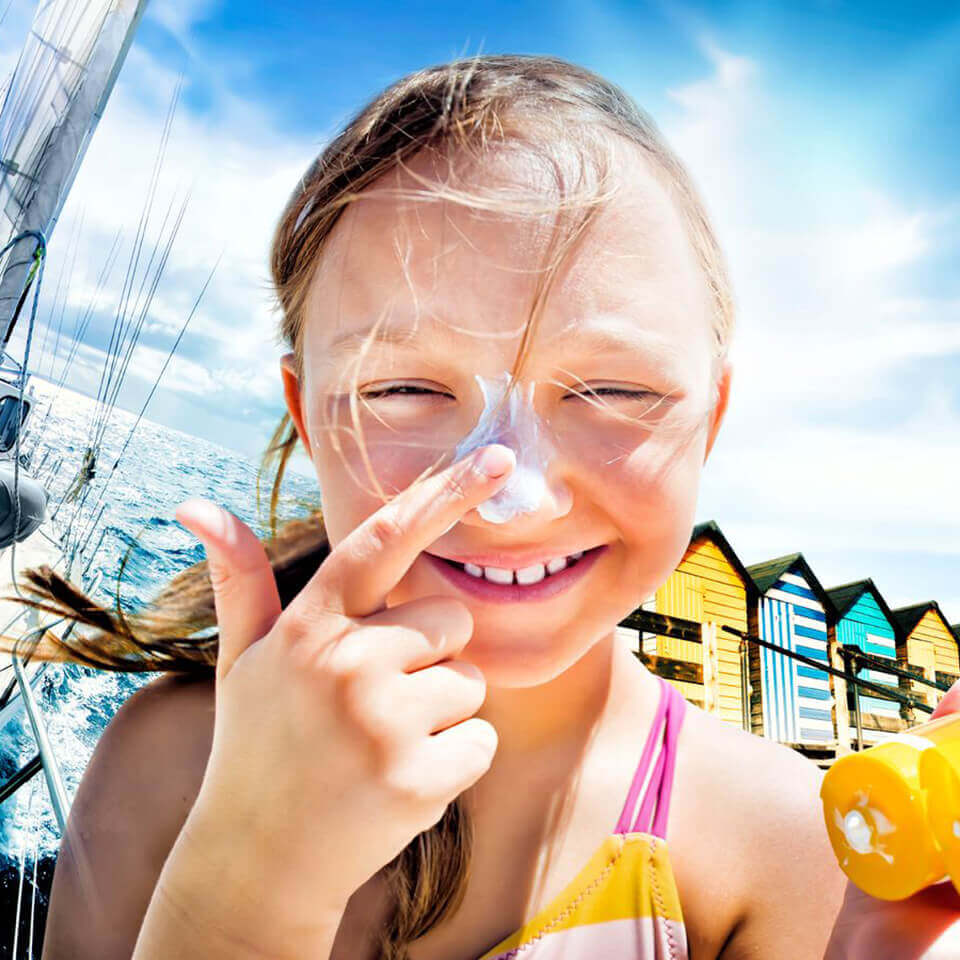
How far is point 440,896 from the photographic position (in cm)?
67

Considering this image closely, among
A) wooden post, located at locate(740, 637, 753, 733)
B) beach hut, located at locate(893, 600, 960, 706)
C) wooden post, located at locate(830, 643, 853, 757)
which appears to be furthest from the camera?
beach hut, located at locate(893, 600, 960, 706)

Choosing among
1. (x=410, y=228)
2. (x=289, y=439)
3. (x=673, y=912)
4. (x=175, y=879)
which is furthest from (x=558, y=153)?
(x=673, y=912)

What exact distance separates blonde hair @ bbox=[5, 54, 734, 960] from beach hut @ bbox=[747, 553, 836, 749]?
6.30 metres

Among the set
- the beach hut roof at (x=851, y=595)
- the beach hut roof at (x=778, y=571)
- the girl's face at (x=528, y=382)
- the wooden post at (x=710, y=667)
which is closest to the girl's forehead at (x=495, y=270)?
the girl's face at (x=528, y=382)

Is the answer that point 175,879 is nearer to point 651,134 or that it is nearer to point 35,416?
point 651,134

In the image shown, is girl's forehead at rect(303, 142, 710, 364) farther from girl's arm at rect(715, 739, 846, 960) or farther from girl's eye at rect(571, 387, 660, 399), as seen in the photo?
girl's arm at rect(715, 739, 846, 960)

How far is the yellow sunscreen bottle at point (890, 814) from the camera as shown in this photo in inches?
16.6

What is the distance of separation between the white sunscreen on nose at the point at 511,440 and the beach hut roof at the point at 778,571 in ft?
24.6

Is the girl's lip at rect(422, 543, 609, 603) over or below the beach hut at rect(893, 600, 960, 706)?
below

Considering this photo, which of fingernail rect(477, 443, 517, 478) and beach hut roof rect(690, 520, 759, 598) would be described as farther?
beach hut roof rect(690, 520, 759, 598)

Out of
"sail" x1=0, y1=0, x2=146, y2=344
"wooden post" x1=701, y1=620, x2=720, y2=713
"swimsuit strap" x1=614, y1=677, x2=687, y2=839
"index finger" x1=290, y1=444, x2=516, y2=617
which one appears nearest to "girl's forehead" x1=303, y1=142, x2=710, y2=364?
"index finger" x1=290, y1=444, x2=516, y2=617

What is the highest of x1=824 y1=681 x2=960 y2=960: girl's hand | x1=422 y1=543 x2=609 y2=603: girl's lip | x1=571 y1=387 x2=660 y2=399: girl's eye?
x1=571 y1=387 x2=660 y2=399: girl's eye

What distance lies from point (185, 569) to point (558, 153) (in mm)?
747

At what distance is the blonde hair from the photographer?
1.85ft
